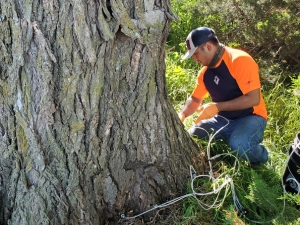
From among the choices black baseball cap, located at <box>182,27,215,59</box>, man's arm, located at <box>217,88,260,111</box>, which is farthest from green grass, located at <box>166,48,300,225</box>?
black baseball cap, located at <box>182,27,215,59</box>

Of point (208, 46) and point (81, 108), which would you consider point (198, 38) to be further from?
point (81, 108)

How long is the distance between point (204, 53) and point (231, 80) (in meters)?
0.31

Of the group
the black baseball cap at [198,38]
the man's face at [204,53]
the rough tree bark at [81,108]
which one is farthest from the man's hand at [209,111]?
the rough tree bark at [81,108]

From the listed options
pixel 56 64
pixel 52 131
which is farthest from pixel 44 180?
pixel 56 64

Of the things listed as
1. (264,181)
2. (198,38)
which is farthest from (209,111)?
(264,181)

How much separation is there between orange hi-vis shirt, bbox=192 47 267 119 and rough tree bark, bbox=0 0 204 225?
0.88 meters

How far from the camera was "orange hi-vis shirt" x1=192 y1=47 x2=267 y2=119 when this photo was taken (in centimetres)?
290

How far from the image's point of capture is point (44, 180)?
2.04 m

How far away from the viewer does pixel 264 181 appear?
2.56 metres

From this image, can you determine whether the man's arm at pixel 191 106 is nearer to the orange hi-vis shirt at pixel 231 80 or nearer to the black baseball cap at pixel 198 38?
the orange hi-vis shirt at pixel 231 80

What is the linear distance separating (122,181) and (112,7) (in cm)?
99

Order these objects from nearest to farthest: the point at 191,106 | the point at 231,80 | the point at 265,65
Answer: the point at 231,80 → the point at 191,106 → the point at 265,65

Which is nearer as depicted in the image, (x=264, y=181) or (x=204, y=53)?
(x=264, y=181)

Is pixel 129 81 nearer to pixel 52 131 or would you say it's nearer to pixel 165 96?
pixel 165 96
